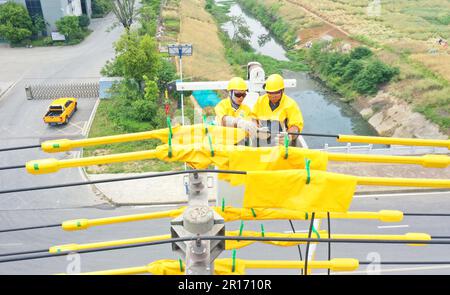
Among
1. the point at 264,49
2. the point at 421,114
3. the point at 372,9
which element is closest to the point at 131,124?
the point at 421,114

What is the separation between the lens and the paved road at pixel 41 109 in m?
15.1

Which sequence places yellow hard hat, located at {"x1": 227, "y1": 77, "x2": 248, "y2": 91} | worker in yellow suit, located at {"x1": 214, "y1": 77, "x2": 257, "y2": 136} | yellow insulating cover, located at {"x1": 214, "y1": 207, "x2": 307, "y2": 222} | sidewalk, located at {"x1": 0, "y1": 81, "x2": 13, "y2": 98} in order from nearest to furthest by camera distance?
yellow insulating cover, located at {"x1": 214, "y1": 207, "x2": 307, "y2": 222} → worker in yellow suit, located at {"x1": 214, "y1": 77, "x2": 257, "y2": 136} → yellow hard hat, located at {"x1": 227, "y1": 77, "x2": 248, "y2": 91} → sidewalk, located at {"x1": 0, "y1": 81, "x2": 13, "y2": 98}

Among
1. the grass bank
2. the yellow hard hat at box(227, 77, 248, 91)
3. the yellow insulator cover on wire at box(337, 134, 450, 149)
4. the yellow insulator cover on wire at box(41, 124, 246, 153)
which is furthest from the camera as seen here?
the grass bank

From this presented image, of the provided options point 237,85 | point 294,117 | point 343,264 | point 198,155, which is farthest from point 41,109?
point 343,264

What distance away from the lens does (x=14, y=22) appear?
32.1 metres

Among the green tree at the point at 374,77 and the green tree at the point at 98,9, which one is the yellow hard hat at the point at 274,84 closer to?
the green tree at the point at 374,77

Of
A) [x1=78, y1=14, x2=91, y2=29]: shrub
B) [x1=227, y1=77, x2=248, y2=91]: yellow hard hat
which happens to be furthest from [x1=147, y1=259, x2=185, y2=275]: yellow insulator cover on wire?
[x1=78, y1=14, x2=91, y2=29]: shrub

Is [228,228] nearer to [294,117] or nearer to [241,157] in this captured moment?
[294,117]

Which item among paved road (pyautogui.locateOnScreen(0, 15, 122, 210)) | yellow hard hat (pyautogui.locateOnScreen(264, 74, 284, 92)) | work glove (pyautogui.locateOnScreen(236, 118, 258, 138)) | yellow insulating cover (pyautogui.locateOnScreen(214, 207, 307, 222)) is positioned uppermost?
yellow hard hat (pyautogui.locateOnScreen(264, 74, 284, 92))

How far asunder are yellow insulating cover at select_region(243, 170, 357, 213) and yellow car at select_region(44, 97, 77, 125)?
18.7 meters

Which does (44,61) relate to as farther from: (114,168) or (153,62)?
(114,168)

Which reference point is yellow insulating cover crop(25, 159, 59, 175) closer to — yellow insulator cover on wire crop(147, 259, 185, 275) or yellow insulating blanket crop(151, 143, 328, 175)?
yellow insulating blanket crop(151, 143, 328, 175)

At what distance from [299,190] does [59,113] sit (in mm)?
19294

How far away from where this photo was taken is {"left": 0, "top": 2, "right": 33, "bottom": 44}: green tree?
31500 mm
